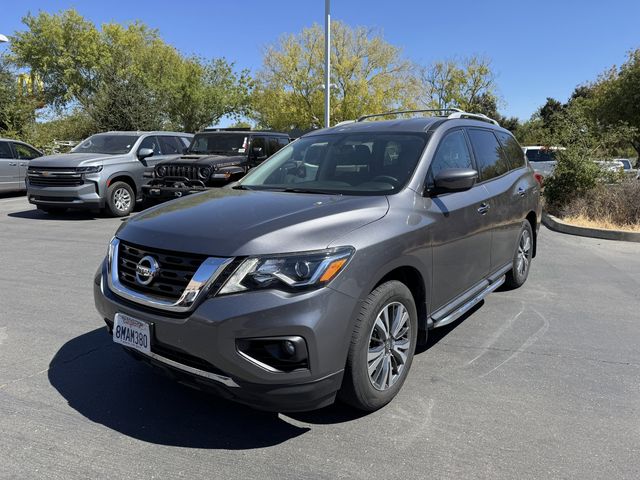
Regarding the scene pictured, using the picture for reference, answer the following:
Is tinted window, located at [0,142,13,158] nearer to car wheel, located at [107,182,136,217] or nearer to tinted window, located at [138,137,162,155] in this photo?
tinted window, located at [138,137,162,155]

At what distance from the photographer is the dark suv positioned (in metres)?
2.56

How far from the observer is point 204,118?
145 ft

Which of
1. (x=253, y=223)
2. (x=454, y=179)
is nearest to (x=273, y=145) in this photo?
(x=454, y=179)

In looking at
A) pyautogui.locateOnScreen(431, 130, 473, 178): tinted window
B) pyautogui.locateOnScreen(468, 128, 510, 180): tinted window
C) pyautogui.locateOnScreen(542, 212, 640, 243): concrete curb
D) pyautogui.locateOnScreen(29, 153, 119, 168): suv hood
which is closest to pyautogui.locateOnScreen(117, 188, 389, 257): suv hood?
pyautogui.locateOnScreen(431, 130, 473, 178): tinted window

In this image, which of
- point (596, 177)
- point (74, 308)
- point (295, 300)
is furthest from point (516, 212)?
point (596, 177)

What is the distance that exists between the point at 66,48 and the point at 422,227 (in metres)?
47.6

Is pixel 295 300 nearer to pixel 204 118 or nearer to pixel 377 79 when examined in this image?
pixel 377 79

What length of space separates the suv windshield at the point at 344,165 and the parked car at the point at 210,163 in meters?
5.84

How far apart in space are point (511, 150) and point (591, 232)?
493 centimetres

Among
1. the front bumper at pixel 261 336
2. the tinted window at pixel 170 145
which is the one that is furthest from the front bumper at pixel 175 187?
the front bumper at pixel 261 336

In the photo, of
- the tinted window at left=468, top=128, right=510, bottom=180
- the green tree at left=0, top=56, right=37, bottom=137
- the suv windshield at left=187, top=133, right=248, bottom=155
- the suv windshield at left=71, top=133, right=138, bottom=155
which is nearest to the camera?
the tinted window at left=468, top=128, right=510, bottom=180

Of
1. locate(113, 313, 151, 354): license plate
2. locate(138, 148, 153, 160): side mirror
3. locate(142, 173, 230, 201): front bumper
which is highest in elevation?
locate(138, 148, 153, 160): side mirror

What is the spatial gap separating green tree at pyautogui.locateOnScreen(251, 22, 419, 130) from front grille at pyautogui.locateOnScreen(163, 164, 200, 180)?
28.4 metres

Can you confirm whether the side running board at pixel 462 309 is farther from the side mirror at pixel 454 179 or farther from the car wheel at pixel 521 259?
the side mirror at pixel 454 179
